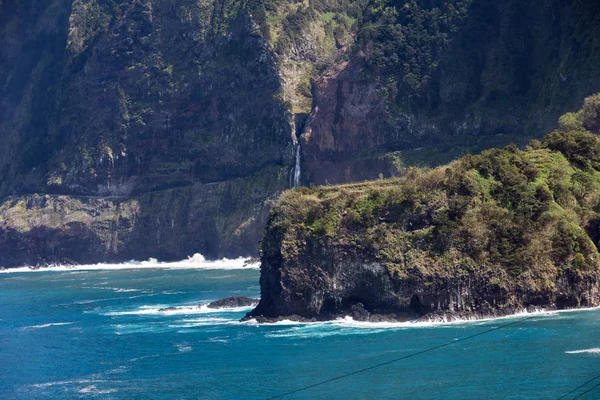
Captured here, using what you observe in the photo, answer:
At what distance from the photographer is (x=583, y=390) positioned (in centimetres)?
4509

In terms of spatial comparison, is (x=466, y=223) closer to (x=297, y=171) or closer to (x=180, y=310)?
(x=180, y=310)

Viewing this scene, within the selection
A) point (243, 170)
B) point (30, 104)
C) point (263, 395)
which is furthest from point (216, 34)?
point (263, 395)

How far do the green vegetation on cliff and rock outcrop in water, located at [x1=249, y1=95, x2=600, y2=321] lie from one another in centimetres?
9

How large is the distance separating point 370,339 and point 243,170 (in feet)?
324

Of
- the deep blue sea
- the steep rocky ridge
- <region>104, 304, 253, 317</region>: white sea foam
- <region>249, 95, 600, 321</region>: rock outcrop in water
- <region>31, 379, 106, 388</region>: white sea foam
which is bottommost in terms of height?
<region>31, 379, 106, 388</region>: white sea foam

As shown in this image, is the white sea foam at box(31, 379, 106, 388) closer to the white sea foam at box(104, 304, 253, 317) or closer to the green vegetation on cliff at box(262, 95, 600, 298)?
the green vegetation on cliff at box(262, 95, 600, 298)

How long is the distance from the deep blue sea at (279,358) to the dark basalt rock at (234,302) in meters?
1.17

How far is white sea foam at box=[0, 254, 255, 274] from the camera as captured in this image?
142375 millimetres

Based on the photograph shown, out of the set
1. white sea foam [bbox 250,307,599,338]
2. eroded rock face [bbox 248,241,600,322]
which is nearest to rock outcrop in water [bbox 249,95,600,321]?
eroded rock face [bbox 248,241,600,322]

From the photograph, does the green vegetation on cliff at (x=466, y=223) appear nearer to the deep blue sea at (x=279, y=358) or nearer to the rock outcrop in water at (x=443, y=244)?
the rock outcrop in water at (x=443, y=244)

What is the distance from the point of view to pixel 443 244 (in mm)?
67812

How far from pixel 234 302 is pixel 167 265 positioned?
234 feet

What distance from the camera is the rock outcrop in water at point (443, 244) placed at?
65562mm

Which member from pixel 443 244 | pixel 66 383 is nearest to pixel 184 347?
pixel 66 383
